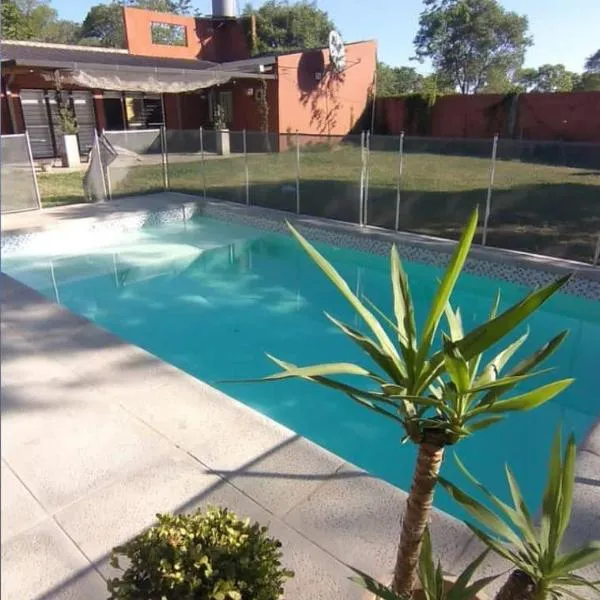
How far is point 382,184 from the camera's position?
11.8 meters

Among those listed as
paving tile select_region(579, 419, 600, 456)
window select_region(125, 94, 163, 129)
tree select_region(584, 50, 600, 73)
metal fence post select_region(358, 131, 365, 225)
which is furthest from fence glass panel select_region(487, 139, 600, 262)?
tree select_region(584, 50, 600, 73)

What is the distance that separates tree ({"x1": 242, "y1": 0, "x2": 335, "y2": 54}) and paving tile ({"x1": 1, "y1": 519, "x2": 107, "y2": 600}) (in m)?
33.8

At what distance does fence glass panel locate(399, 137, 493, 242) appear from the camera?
27.1ft

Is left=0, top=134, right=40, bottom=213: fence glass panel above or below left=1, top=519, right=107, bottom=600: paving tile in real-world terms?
above

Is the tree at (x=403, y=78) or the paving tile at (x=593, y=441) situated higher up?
the tree at (x=403, y=78)

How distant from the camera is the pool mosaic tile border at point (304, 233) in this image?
628 centimetres

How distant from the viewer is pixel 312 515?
2.41 metres

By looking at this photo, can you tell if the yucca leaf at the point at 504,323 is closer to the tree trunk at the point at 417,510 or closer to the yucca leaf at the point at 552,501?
the tree trunk at the point at 417,510

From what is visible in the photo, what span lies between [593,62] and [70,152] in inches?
1942

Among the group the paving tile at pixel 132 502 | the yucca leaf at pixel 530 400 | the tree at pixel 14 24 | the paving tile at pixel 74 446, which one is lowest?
the paving tile at pixel 132 502

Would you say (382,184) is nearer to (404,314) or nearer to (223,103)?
(223,103)

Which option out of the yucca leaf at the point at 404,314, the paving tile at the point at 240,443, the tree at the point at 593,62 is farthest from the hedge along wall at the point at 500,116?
the tree at the point at 593,62

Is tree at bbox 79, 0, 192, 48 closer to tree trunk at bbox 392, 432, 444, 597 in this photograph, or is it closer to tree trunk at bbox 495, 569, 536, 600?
A: tree trunk at bbox 392, 432, 444, 597

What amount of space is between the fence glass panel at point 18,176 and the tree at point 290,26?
87.5 ft
